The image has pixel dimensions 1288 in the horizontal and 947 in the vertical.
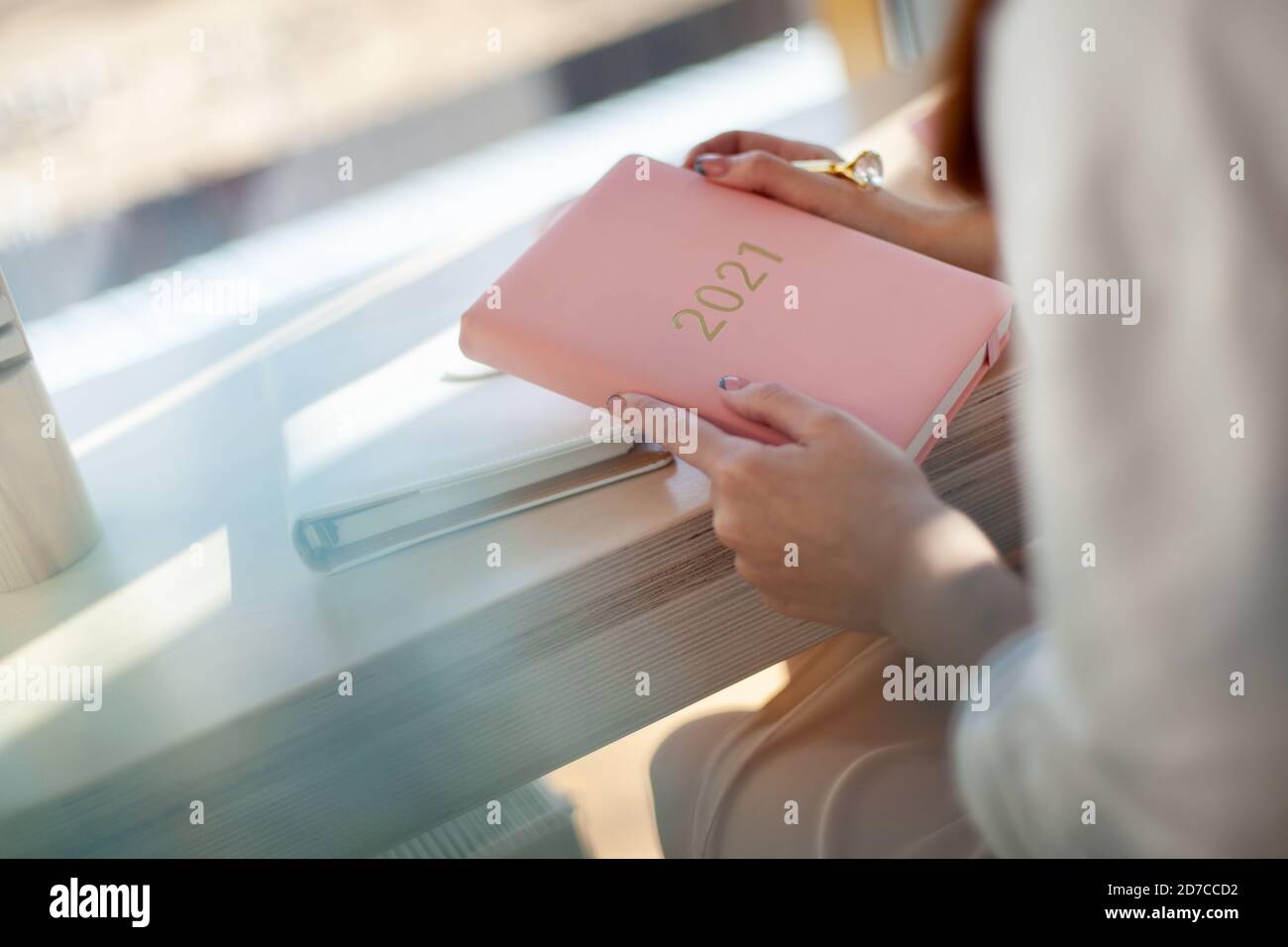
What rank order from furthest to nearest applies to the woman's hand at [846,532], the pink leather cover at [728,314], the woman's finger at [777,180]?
1. the woman's finger at [777,180]
2. the pink leather cover at [728,314]
3. the woman's hand at [846,532]

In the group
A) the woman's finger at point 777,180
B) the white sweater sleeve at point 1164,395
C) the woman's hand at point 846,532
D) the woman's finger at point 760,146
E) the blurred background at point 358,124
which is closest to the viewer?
the white sweater sleeve at point 1164,395

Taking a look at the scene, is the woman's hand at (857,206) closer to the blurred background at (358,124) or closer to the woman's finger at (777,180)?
the woman's finger at (777,180)

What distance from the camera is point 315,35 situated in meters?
2.88

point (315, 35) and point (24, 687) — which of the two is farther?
point (315, 35)

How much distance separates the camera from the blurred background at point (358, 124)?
1188 millimetres

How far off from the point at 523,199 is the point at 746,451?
1017 millimetres

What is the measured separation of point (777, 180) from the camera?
0.83 meters

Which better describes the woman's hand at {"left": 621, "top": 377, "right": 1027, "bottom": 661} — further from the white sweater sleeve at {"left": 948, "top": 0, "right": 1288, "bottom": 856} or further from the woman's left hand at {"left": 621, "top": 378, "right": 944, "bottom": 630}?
the white sweater sleeve at {"left": 948, "top": 0, "right": 1288, "bottom": 856}

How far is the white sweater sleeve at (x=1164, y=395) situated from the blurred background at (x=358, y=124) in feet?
0.50

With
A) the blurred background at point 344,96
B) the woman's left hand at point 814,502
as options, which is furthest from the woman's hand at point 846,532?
the blurred background at point 344,96

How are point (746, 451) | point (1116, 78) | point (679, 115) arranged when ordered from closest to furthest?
point (1116, 78)
point (746, 451)
point (679, 115)

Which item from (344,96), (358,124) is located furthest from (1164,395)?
(344,96)

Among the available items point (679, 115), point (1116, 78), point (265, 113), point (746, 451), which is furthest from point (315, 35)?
point (1116, 78)
